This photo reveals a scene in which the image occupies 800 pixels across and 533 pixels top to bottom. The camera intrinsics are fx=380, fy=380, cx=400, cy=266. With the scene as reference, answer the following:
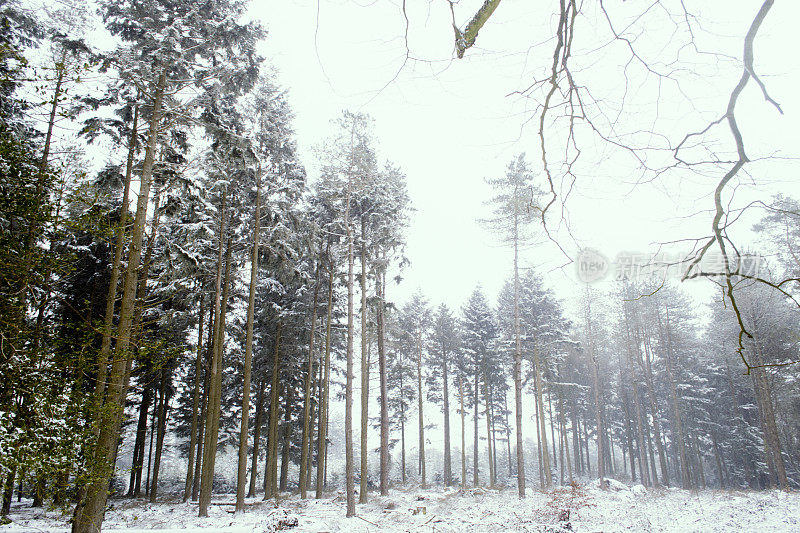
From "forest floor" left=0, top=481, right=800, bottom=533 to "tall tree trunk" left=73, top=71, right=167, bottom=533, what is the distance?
2442 millimetres

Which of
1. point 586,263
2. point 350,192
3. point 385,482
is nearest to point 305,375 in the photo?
point 385,482

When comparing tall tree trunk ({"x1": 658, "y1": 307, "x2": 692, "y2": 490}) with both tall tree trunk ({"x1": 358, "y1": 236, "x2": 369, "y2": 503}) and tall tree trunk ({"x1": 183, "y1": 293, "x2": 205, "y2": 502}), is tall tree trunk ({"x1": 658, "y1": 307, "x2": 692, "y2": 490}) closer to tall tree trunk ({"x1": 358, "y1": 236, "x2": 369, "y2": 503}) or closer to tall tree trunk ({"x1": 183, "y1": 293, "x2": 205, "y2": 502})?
tall tree trunk ({"x1": 358, "y1": 236, "x2": 369, "y2": 503})

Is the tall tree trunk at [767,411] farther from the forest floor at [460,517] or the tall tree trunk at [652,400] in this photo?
the tall tree trunk at [652,400]

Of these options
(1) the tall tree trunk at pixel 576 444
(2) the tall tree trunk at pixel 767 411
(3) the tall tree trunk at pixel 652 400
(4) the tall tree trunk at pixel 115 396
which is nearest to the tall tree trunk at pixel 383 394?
(4) the tall tree trunk at pixel 115 396

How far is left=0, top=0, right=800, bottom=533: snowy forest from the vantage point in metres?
4.77

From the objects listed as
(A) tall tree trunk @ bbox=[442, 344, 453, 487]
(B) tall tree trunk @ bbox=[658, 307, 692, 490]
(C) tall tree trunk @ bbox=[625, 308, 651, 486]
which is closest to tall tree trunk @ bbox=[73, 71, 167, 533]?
(A) tall tree trunk @ bbox=[442, 344, 453, 487]

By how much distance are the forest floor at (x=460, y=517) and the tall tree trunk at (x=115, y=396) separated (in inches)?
96.1

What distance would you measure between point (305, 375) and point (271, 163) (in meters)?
11.8

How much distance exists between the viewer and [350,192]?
14812 mm

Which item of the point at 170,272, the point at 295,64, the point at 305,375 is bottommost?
the point at 305,375

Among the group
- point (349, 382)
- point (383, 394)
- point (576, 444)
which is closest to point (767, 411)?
point (576, 444)

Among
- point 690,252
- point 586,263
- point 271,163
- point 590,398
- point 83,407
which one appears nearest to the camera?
point 690,252

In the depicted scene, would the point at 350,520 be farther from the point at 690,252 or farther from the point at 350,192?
the point at 690,252

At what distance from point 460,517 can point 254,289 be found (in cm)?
947
